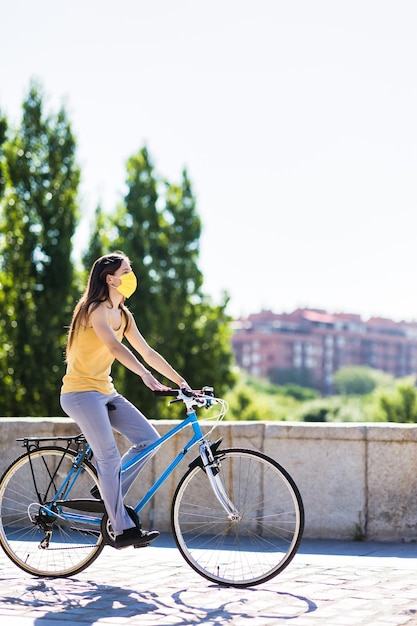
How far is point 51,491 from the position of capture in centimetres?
550

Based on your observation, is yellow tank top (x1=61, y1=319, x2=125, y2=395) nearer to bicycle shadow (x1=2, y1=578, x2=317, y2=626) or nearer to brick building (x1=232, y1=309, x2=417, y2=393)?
bicycle shadow (x1=2, y1=578, x2=317, y2=626)

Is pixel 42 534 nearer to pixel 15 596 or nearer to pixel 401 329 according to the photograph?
pixel 15 596

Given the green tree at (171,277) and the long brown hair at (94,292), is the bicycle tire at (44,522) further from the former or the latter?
the green tree at (171,277)

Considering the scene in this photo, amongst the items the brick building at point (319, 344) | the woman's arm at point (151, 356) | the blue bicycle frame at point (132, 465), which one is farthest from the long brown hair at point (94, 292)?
the brick building at point (319, 344)

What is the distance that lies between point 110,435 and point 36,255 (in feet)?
98.8

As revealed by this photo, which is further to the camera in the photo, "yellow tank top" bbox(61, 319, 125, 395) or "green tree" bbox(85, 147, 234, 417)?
"green tree" bbox(85, 147, 234, 417)

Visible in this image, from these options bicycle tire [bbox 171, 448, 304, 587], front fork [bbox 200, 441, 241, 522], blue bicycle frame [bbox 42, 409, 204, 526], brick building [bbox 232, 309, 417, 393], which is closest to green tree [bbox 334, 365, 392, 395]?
brick building [bbox 232, 309, 417, 393]

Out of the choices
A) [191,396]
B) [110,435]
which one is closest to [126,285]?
[191,396]

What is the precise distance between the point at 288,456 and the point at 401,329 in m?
179

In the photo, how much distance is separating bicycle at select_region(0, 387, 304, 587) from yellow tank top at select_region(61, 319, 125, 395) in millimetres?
347

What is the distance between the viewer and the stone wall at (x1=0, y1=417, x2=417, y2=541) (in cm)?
714

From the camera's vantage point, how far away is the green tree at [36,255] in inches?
1318

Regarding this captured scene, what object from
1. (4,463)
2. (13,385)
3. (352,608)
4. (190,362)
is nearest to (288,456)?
(4,463)

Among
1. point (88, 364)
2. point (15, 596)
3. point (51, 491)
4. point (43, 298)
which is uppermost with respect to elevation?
point (43, 298)
